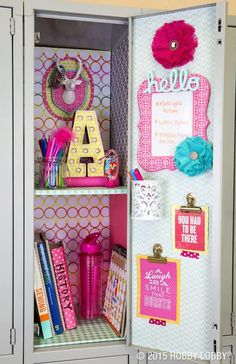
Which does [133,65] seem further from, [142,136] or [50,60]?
[50,60]

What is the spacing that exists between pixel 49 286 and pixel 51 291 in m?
0.02

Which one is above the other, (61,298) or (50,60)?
(50,60)

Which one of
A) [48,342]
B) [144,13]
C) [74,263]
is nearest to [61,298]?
[48,342]

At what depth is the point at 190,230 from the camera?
4.75 feet

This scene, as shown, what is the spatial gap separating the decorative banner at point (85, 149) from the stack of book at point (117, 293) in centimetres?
33

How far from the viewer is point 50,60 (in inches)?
73.3

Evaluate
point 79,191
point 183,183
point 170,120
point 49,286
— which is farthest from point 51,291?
point 170,120

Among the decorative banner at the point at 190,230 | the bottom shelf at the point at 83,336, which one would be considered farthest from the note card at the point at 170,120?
the bottom shelf at the point at 83,336

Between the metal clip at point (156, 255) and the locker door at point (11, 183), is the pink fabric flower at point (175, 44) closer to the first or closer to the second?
the locker door at point (11, 183)

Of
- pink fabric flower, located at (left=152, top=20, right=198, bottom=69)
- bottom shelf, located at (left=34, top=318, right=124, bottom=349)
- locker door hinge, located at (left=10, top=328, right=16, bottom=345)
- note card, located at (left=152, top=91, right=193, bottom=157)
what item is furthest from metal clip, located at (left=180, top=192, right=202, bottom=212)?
locker door hinge, located at (left=10, top=328, right=16, bottom=345)

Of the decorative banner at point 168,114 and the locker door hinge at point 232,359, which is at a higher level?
the decorative banner at point 168,114

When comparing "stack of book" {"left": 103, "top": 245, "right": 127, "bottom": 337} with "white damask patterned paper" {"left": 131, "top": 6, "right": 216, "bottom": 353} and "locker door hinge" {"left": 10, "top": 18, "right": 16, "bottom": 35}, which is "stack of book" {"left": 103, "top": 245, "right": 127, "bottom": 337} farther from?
"locker door hinge" {"left": 10, "top": 18, "right": 16, "bottom": 35}

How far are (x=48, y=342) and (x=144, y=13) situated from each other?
1152mm

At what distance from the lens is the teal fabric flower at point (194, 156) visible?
1400mm
